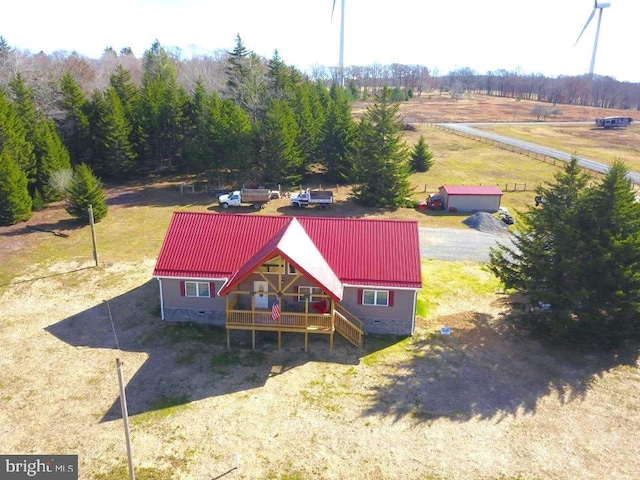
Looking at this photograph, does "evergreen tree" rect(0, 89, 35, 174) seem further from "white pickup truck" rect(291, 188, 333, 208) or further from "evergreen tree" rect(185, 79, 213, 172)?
"white pickup truck" rect(291, 188, 333, 208)

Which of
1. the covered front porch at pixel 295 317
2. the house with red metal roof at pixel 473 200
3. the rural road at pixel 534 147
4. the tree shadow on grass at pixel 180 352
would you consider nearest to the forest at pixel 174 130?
the house with red metal roof at pixel 473 200

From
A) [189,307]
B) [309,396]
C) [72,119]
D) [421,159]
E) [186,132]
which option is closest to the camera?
[309,396]

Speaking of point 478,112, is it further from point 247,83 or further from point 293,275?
point 293,275

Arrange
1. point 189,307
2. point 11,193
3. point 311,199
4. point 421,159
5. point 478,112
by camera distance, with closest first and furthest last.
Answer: point 189,307
point 11,193
point 311,199
point 421,159
point 478,112

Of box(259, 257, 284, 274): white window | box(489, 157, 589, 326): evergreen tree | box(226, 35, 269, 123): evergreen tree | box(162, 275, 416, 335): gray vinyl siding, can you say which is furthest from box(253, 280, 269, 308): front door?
box(226, 35, 269, 123): evergreen tree

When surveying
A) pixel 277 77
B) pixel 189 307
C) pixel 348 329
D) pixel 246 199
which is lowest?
pixel 348 329

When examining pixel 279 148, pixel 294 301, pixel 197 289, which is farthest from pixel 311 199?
pixel 197 289

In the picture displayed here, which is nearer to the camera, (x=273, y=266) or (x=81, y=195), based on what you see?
(x=273, y=266)
